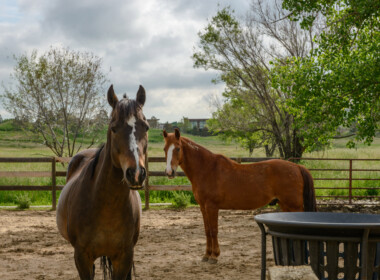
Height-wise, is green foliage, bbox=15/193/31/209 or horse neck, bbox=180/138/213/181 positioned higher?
horse neck, bbox=180/138/213/181

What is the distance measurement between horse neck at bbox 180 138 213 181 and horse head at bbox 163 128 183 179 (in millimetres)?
179

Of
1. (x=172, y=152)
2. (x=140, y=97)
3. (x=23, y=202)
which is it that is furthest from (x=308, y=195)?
(x=23, y=202)

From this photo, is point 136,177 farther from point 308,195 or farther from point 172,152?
point 308,195

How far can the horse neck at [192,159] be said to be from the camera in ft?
22.1

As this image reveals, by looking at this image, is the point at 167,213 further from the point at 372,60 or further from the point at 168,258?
the point at 372,60

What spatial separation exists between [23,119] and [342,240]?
16009 millimetres

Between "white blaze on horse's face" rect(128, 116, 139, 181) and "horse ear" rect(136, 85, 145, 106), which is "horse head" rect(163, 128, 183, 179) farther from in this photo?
"white blaze on horse's face" rect(128, 116, 139, 181)

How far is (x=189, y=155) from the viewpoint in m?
6.77

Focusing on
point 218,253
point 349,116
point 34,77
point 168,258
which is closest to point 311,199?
point 218,253

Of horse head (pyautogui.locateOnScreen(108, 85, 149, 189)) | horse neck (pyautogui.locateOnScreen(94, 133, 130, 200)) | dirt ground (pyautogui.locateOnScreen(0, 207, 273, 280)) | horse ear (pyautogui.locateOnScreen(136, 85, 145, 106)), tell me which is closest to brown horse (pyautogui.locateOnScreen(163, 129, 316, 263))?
dirt ground (pyautogui.locateOnScreen(0, 207, 273, 280))

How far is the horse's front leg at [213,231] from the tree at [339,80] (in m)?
5.36

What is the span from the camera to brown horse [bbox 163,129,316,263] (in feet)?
21.9

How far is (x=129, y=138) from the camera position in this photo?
2.84 meters

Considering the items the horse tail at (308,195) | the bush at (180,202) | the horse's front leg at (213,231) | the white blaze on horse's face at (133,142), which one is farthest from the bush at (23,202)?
the white blaze on horse's face at (133,142)
